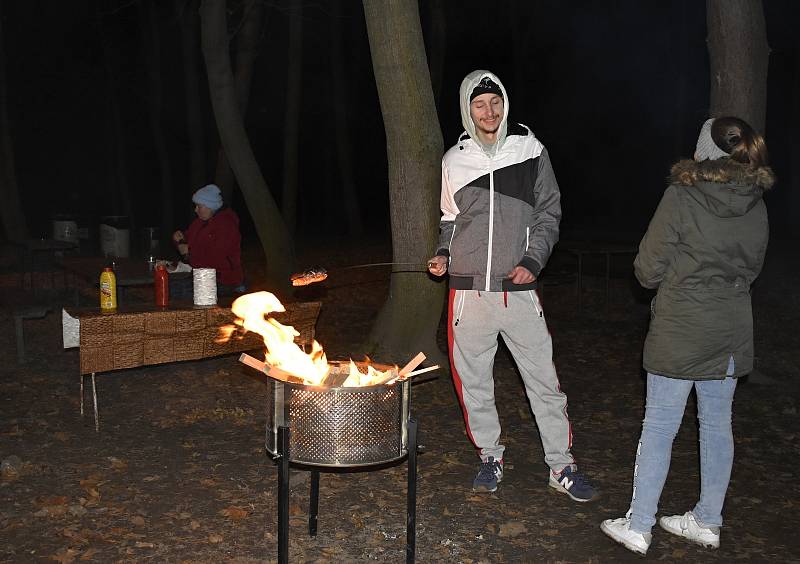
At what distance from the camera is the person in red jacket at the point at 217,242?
801 centimetres

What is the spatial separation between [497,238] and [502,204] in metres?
0.18

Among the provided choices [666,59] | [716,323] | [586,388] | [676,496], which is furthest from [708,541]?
[666,59]

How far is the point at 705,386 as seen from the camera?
404 centimetres

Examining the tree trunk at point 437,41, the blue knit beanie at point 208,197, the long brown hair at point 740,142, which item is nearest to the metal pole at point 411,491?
the long brown hair at point 740,142

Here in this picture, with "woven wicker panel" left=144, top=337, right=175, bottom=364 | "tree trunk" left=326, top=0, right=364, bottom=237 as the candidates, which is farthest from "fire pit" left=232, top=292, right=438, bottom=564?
"tree trunk" left=326, top=0, right=364, bottom=237

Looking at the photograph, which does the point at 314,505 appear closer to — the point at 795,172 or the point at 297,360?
the point at 297,360

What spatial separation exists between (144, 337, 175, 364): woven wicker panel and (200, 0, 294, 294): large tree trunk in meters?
5.80

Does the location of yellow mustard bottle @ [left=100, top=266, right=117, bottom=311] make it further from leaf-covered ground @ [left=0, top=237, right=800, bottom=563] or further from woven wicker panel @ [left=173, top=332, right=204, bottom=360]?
leaf-covered ground @ [left=0, top=237, right=800, bottom=563]

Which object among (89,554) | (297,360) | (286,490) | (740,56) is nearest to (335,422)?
(286,490)

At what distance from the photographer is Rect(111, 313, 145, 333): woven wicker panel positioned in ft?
19.4

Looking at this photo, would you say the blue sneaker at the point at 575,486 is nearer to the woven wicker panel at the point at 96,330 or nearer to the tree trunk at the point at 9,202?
the woven wicker panel at the point at 96,330

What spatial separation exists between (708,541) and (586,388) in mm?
3383

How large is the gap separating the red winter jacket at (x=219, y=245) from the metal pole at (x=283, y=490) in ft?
14.9

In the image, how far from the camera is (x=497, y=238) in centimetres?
459
